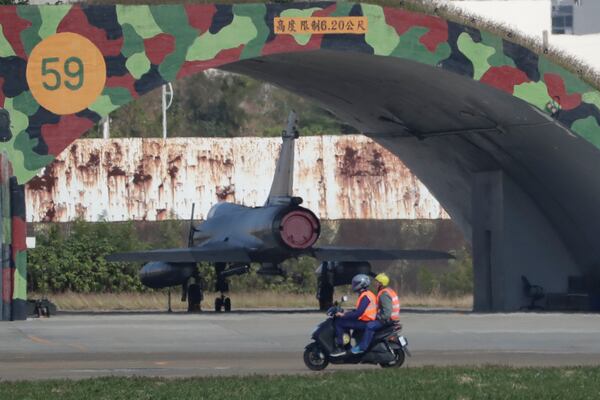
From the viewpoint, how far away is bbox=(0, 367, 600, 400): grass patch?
15.4 m

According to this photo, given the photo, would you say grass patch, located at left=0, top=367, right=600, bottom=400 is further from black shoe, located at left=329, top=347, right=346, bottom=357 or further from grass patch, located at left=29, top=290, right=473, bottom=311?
grass patch, located at left=29, top=290, right=473, bottom=311

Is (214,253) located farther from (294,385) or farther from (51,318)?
(294,385)

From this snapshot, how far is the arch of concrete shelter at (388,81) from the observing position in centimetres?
2919

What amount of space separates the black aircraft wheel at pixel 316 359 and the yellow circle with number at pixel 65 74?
Answer: 11973 millimetres

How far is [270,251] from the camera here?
1497 inches

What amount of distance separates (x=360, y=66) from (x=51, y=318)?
899 centimetres

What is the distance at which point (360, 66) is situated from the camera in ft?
109

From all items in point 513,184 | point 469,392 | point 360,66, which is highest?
point 360,66

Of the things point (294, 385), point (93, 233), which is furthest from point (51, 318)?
point (93, 233)

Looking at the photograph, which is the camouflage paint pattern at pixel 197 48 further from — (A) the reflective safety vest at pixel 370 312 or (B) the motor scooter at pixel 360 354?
(A) the reflective safety vest at pixel 370 312

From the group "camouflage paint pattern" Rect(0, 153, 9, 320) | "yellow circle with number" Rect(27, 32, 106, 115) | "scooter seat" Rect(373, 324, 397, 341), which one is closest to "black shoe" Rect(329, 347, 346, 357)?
"scooter seat" Rect(373, 324, 397, 341)

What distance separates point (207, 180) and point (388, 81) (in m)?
18.3

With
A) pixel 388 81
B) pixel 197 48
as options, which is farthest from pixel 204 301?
pixel 197 48

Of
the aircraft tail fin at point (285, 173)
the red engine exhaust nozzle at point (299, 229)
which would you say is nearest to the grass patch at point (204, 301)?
the aircraft tail fin at point (285, 173)
